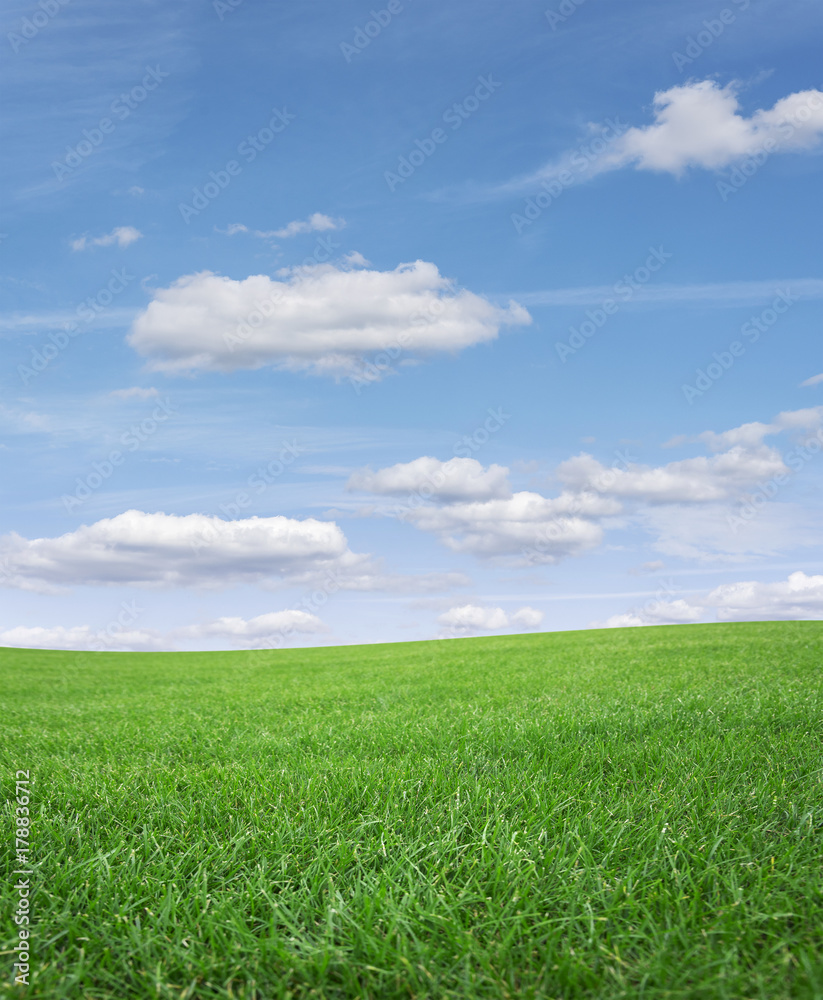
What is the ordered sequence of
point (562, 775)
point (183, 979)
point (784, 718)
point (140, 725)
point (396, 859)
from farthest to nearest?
point (140, 725) < point (784, 718) < point (562, 775) < point (396, 859) < point (183, 979)

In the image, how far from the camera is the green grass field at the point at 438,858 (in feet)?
9.58

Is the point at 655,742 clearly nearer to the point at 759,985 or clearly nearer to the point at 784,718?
the point at 784,718

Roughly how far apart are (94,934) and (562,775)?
359 centimetres

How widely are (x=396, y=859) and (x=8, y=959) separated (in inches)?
81.5

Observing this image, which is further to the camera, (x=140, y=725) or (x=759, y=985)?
(x=140, y=725)

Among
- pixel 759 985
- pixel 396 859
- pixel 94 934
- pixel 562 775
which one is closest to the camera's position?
pixel 759 985

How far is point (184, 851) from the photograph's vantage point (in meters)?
4.08

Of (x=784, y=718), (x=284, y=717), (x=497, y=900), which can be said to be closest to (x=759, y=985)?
(x=497, y=900)

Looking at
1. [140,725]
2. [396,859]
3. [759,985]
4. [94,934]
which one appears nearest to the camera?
[759,985]

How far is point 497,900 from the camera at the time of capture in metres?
3.38

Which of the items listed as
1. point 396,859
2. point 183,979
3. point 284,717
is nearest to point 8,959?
point 183,979

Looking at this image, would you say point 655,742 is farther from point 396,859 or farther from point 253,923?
point 253,923

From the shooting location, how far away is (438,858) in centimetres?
381

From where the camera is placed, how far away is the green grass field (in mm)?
2920
